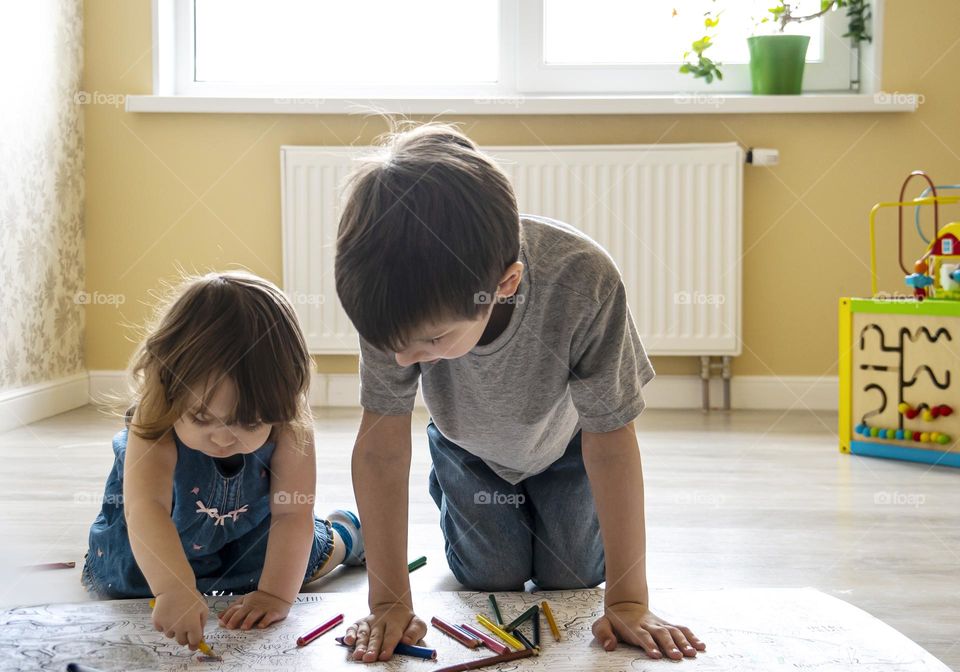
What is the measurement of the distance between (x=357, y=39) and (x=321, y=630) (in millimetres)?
2019

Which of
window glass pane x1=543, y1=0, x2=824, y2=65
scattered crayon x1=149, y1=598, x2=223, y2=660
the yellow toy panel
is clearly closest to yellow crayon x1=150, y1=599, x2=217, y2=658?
scattered crayon x1=149, y1=598, x2=223, y2=660

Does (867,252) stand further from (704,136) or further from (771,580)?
(771,580)

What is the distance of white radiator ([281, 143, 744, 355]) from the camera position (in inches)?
95.0

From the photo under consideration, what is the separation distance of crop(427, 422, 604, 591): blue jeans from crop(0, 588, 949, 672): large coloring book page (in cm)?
11

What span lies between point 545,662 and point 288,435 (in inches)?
13.8

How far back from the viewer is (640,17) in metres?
2.56

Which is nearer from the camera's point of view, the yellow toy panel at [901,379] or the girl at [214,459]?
the girl at [214,459]

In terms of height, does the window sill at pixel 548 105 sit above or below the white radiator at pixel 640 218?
above

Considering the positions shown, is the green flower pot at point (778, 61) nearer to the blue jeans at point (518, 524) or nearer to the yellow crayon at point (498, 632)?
the blue jeans at point (518, 524)

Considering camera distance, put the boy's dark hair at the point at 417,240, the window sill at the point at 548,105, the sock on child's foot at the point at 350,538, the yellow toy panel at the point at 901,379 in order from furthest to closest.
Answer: the window sill at the point at 548,105, the yellow toy panel at the point at 901,379, the sock on child's foot at the point at 350,538, the boy's dark hair at the point at 417,240

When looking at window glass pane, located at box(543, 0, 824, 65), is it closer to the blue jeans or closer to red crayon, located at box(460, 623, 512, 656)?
the blue jeans

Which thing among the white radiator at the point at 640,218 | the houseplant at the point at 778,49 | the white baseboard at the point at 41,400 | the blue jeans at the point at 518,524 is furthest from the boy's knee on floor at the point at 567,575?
the houseplant at the point at 778,49

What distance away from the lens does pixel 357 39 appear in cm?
260

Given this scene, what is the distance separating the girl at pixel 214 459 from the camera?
0.90 metres
